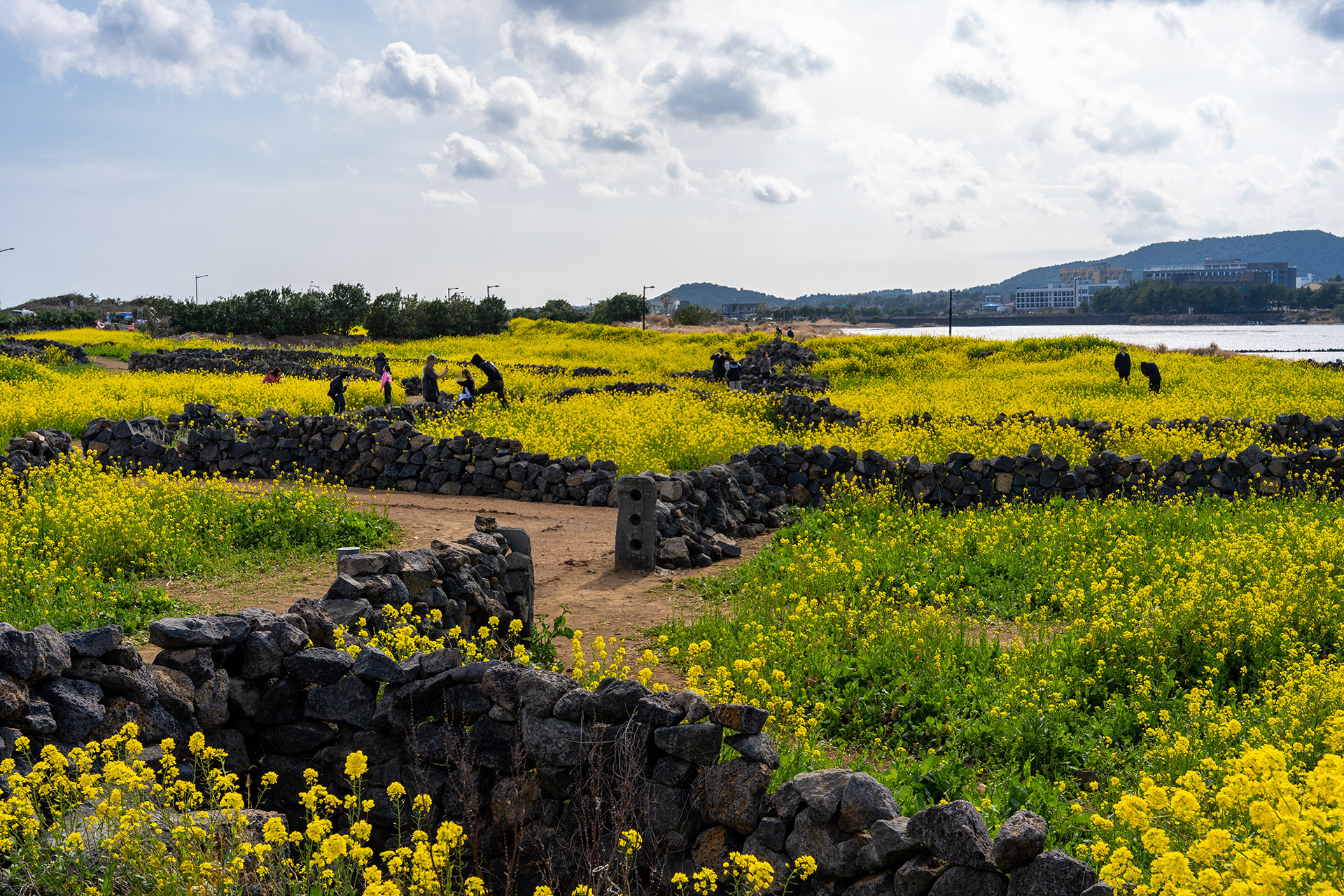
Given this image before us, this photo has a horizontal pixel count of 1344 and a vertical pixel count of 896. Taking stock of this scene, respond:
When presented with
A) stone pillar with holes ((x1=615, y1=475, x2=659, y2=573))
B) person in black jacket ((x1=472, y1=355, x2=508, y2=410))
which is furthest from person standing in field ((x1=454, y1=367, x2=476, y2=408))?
stone pillar with holes ((x1=615, y1=475, x2=659, y2=573))

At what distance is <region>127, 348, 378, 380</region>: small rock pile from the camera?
33.1m

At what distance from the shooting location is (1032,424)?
18.9 meters

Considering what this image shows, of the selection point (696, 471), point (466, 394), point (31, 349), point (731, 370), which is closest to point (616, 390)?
point (731, 370)

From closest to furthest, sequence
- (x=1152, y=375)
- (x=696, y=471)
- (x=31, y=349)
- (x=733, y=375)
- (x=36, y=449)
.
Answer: (x=696, y=471)
(x=36, y=449)
(x=1152, y=375)
(x=733, y=375)
(x=31, y=349)

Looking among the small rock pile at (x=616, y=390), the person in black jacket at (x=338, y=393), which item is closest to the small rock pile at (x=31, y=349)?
the person in black jacket at (x=338, y=393)

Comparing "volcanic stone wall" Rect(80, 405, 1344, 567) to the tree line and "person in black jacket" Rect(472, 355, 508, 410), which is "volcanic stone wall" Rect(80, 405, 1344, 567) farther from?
the tree line

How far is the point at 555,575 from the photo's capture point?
11.3 meters

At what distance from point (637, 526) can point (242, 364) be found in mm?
27992

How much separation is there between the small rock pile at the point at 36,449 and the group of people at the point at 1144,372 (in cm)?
2627

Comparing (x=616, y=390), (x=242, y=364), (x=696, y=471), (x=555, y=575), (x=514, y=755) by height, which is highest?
(x=242, y=364)

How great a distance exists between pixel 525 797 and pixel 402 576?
11.4 ft

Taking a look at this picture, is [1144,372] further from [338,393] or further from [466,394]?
[338,393]

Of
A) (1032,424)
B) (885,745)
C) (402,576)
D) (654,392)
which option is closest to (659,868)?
(885,745)

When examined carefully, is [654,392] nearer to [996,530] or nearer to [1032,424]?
[1032,424]
